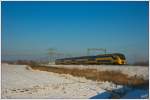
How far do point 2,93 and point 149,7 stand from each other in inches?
84.7

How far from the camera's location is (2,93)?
3.39 metres

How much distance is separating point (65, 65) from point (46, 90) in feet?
12.7

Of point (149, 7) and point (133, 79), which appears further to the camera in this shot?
point (133, 79)

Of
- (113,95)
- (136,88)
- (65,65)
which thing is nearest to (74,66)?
(65,65)

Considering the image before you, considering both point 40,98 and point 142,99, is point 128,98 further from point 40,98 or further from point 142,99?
point 40,98

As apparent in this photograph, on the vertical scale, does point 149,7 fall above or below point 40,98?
above

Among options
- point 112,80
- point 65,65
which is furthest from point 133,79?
point 65,65

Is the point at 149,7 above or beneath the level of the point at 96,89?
above

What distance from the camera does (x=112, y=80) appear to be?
472 centimetres

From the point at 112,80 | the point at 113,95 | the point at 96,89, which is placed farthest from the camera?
the point at 112,80

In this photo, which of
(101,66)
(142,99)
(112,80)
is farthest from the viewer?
(101,66)

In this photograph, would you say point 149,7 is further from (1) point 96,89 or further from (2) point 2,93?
(2) point 2,93

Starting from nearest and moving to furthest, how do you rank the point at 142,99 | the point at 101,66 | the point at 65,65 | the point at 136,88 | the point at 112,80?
1. the point at 142,99
2. the point at 136,88
3. the point at 112,80
4. the point at 101,66
5. the point at 65,65

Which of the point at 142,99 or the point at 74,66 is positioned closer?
the point at 142,99
